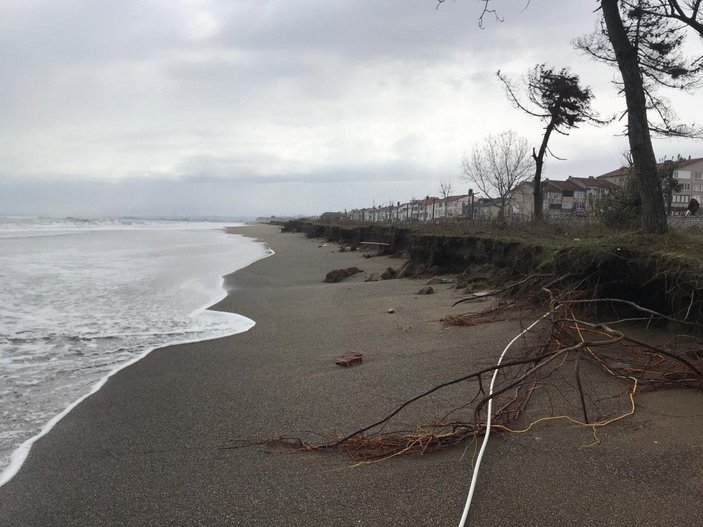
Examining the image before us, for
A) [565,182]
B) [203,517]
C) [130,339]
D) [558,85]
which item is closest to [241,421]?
[203,517]

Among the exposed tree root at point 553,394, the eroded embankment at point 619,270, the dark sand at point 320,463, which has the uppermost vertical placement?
the eroded embankment at point 619,270

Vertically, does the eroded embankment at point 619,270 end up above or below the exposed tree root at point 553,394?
above

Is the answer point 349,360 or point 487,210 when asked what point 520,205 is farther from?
point 349,360

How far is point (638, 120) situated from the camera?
26.0 ft

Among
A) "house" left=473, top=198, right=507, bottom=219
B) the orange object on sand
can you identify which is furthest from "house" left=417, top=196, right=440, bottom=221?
the orange object on sand

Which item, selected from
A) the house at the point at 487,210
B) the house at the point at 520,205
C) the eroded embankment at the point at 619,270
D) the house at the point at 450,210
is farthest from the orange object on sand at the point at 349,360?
the house at the point at 450,210

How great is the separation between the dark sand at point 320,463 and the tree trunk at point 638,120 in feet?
12.6

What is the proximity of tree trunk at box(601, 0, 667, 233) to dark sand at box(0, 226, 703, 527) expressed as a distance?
3833mm

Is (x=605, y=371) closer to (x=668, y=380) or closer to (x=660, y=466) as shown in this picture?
(x=668, y=380)

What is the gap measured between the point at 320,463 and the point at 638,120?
7.53 meters

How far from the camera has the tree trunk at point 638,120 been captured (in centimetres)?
785

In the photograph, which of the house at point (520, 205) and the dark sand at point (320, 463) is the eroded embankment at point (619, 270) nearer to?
the dark sand at point (320, 463)

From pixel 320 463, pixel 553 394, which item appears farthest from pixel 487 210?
pixel 320 463

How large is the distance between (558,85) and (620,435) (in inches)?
723
